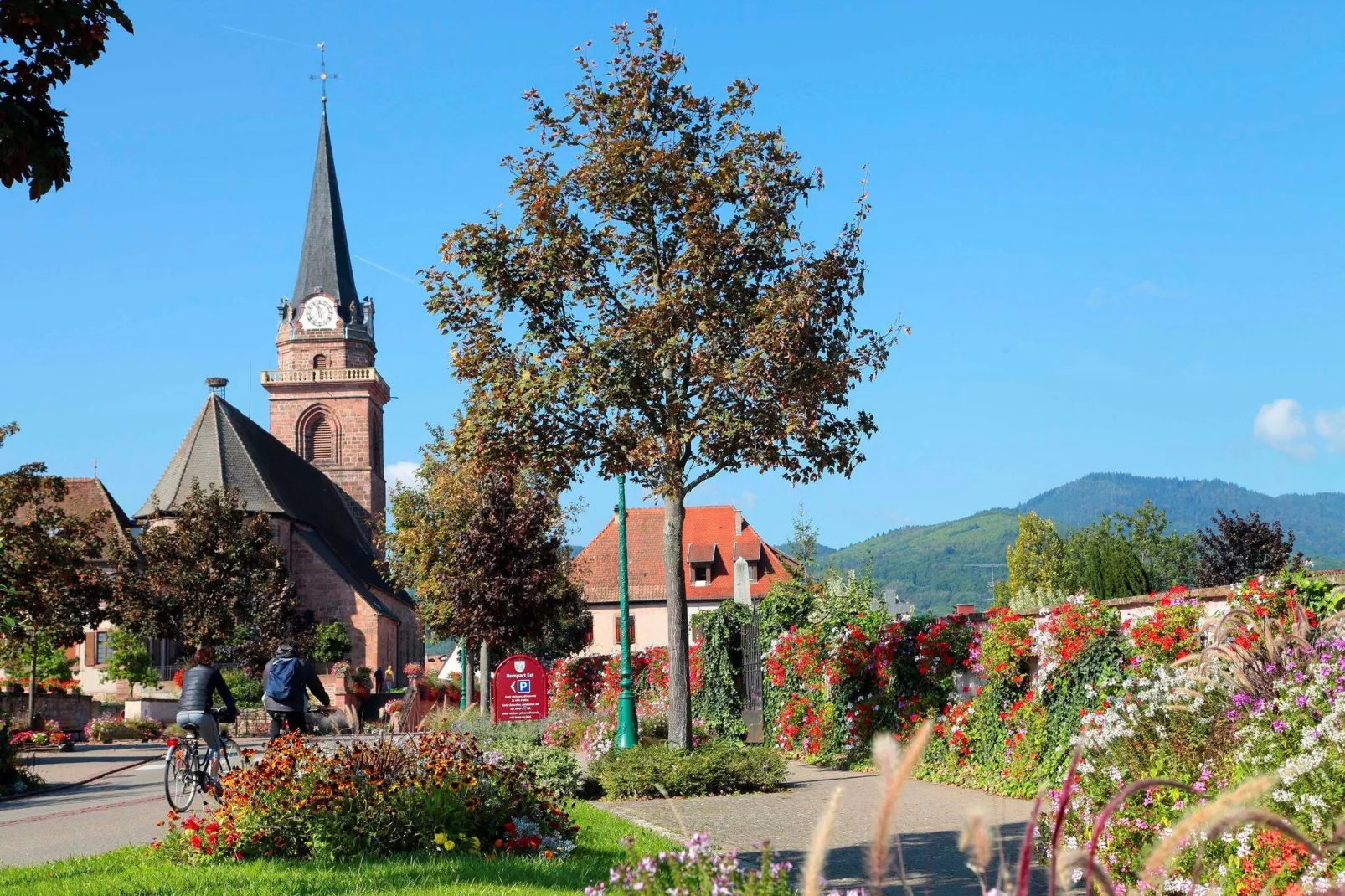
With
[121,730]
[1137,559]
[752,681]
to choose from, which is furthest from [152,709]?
[1137,559]

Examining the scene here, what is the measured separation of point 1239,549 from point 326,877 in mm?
42927

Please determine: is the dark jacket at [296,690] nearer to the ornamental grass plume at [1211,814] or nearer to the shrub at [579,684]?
the ornamental grass plume at [1211,814]

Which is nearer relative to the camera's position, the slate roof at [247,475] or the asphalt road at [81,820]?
the asphalt road at [81,820]

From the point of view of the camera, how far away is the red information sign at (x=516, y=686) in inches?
858

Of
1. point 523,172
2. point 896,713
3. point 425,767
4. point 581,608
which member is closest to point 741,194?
point 523,172

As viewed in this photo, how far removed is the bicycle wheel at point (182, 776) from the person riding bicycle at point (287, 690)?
0.97 metres

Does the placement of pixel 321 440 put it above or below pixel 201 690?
above

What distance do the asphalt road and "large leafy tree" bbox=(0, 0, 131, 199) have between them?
6.54 metres

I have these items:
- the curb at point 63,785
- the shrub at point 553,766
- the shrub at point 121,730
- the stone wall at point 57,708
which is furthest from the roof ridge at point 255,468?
the shrub at point 553,766

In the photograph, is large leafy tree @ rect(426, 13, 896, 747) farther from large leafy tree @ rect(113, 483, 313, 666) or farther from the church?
the church

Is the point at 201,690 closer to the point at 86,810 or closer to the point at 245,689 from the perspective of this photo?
the point at 86,810

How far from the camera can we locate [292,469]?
7625 cm

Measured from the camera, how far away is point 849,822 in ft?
39.1

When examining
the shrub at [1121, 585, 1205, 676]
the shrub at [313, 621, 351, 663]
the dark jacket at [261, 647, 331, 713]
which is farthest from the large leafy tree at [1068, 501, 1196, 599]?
the shrub at [1121, 585, 1205, 676]
